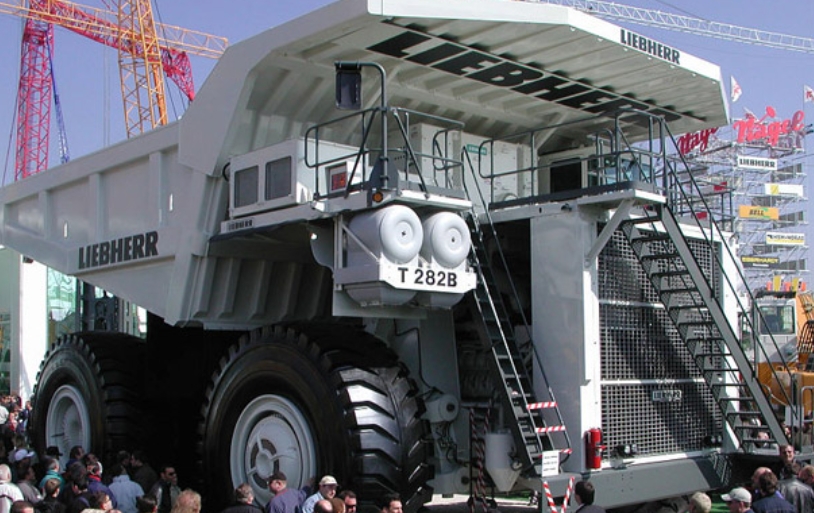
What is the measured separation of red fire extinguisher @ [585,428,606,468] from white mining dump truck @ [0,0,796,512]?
0.05 ft

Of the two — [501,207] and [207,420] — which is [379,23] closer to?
[501,207]

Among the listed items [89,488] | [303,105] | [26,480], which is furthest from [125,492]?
[303,105]

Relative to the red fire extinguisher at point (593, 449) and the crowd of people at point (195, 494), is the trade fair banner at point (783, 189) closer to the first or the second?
the crowd of people at point (195, 494)

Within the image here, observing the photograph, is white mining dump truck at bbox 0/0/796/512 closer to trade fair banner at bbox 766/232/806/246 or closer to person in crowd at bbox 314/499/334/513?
person in crowd at bbox 314/499/334/513

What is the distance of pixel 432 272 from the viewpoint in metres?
6.90

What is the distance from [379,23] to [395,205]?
1375 millimetres

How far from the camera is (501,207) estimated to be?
309 inches

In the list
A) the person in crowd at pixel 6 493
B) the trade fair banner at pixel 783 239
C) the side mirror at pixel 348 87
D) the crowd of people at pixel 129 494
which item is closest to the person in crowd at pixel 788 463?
the crowd of people at pixel 129 494

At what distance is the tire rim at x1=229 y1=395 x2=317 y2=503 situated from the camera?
7.14 metres

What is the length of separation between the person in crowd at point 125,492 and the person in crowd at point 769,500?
15.2ft

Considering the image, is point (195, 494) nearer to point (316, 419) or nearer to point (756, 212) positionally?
point (316, 419)

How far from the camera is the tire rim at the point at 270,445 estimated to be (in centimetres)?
714

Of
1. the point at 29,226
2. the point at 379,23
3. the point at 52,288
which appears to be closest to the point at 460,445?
the point at 379,23

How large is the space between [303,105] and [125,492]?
3.50 metres
